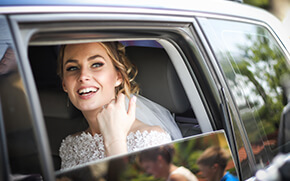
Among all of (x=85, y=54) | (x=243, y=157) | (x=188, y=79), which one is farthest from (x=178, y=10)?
(x=243, y=157)

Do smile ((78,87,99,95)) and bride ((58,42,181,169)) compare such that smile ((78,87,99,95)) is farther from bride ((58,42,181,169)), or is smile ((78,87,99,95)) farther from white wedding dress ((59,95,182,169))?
white wedding dress ((59,95,182,169))

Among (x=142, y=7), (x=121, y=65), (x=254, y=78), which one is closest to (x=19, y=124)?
(x=142, y=7)

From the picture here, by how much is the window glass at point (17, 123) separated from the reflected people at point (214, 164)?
76 centimetres

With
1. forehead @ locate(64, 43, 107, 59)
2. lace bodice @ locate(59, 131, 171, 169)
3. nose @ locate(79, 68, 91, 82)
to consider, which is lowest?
lace bodice @ locate(59, 131, 171, 169)

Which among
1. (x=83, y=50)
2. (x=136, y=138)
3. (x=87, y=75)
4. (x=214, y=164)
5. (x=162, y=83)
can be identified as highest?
(x=83, y=50)

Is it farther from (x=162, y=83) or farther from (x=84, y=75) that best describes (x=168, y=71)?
(x=84, y=75)

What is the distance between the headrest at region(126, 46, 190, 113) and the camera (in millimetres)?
2027

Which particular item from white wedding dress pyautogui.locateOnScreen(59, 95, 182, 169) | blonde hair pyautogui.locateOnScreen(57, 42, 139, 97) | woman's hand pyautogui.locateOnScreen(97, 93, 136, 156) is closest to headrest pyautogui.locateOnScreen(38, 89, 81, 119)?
white wedding dress pyautogui.locateOnScreen(59, 95, 182, 169)

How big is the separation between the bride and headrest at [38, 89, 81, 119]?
287 millimetres

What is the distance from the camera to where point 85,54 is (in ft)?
6.10

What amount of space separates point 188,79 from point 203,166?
1.59 ft

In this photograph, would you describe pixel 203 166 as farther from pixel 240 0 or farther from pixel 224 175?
pixel 240 0

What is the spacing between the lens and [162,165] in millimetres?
1265

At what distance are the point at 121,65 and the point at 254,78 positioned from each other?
852 millimetres
